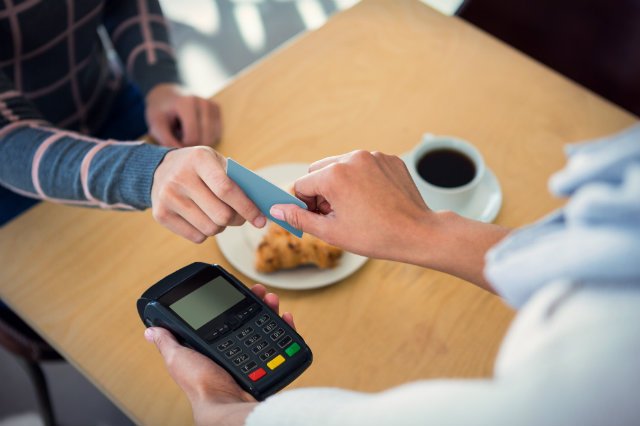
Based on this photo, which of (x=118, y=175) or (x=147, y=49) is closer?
(x=118, y=175)

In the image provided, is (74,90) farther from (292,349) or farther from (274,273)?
(292,349)

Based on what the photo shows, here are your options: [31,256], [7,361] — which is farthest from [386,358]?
[7,361]

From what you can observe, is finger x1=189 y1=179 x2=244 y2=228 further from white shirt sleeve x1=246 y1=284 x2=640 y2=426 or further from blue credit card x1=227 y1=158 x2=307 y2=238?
white shirt sleeve x1=246 y1=284 x2=640 y2=426

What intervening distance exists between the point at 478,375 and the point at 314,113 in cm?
47

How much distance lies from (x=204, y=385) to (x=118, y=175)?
31 cm

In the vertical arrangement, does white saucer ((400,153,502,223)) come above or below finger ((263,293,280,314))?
below

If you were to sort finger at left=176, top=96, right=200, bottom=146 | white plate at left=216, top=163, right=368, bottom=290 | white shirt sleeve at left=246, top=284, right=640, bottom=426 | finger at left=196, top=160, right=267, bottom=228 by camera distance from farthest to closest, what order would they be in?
finger at left=176, top=96, right=200, bottom=146, white plate at left=216, top=163, right=368, bottom=290, finger at left=196, top=160, right=267, bottom=228, white shirt sleeve at left=246, top=284, right=640, bottom=426

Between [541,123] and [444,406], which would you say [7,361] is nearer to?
[541,123]

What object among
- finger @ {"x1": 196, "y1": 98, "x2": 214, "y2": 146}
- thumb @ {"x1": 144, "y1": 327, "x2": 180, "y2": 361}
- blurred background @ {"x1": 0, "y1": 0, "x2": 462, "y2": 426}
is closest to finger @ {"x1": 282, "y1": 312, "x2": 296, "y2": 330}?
thumb @ {"x1": 144, "y1": 327, "x2": 180, "y2": 361}

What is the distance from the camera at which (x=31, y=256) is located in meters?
0.90

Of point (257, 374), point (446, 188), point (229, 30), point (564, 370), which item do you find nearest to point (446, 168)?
point (446, 188)

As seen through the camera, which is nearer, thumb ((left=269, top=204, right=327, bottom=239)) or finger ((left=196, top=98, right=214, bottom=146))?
thumb ((left=269, top=204, right=327, bottom=239))

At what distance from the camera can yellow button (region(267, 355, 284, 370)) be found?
0.73 metres

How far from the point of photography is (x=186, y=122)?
1027 millimetres
